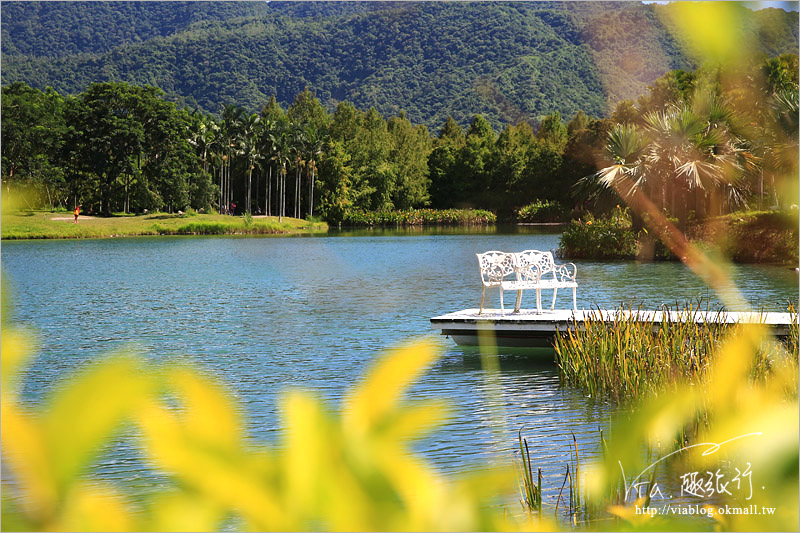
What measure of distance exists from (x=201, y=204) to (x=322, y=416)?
71531 millimetres

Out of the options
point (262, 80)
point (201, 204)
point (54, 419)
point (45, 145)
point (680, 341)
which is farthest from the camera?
point (262, 80)

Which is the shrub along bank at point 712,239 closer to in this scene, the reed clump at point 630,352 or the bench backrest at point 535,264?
the bench backrest at point 535,264

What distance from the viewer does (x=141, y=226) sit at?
56.4m

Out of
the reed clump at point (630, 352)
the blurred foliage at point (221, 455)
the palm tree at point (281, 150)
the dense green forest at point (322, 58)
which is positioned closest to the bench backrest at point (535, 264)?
the reed clump at point (630, 352)

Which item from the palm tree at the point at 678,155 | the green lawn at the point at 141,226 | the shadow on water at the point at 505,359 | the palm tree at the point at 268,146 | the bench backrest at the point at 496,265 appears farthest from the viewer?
the palm tree at the point at 268,146

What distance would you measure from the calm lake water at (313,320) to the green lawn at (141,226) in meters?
15.8

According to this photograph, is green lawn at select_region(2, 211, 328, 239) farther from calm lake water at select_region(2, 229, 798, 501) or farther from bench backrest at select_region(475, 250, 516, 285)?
bench backrest at select_region(475, 250, 516, 285)

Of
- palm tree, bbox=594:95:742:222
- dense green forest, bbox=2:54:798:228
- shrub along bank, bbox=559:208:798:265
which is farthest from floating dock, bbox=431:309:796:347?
dense green forest, bbox=2:54:798:228

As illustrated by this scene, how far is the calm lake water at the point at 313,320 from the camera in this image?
695 cm

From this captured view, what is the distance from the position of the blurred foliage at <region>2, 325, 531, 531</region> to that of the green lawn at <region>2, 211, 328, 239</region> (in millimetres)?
50093

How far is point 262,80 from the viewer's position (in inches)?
5290

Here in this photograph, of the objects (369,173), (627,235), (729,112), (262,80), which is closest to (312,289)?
(627,235)

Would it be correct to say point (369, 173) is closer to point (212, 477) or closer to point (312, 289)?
point (312, 289)

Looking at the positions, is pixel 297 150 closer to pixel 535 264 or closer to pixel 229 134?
pixel 229 134
